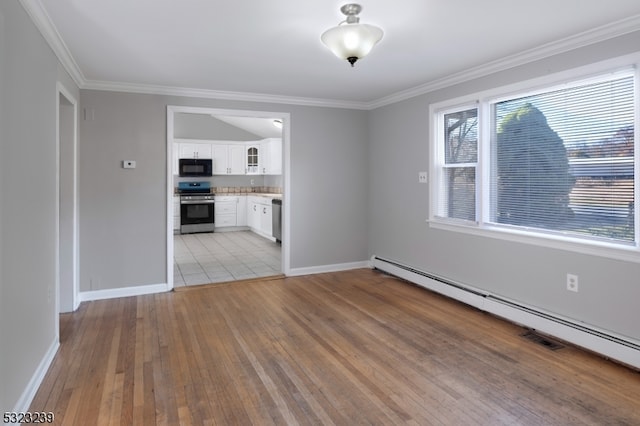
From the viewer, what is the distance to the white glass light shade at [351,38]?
8.21ft

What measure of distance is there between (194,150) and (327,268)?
5454mm


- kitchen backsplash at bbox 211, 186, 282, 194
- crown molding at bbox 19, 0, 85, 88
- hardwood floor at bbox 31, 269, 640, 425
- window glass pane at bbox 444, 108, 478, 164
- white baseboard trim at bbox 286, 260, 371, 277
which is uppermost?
crown molding at bbox 19, 0, 85, 88

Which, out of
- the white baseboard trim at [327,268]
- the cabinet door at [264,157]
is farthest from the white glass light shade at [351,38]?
the cabinet door at [264,157]

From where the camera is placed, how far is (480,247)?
392 centimetres

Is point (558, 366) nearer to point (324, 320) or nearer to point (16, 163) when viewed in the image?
point (324, 320)

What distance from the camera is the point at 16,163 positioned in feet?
6.82

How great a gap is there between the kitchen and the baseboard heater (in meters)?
3.97

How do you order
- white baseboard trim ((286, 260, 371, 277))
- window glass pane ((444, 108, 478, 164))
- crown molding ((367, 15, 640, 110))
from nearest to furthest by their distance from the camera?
crown molding ((367, 15, 640, 110)), window glass pane ((444, 108, 478, 164)), white baseboard trim ((286, 260, 371, 277))

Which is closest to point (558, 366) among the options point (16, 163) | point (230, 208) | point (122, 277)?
point (16, 163)

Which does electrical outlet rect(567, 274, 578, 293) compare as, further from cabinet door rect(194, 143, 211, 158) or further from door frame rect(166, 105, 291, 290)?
cabinet door rect(194, 143, 211, 158)

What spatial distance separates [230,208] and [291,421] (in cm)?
790

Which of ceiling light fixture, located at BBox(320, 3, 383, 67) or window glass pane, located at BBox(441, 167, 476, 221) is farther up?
ceiling light fixture, located at BBox(320, 3, 383, 67)

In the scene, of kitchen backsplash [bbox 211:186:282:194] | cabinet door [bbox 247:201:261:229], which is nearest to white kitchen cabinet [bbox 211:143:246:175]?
kitchen backsplash [bbox 211:186:282:194]

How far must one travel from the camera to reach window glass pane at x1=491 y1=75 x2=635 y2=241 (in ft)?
9.29
